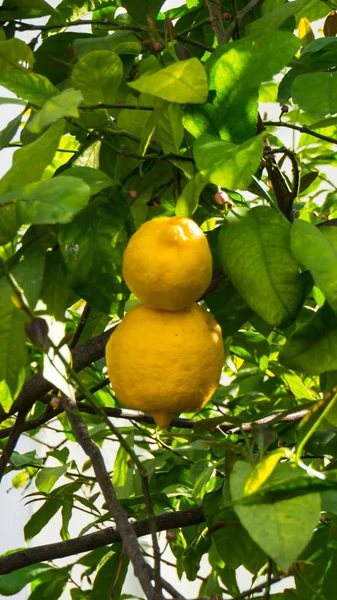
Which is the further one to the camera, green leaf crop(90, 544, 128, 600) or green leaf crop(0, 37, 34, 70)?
green leaf crop(90, 544, 128, 600)

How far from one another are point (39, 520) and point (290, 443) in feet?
0.88

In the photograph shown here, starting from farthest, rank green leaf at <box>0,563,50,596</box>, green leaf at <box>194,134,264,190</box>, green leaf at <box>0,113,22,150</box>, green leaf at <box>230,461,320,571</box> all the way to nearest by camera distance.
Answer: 1. green leaf at <box>0,563,50,596</box>
2. green leaf at <box>0,113,22,150</box>
3. green leaf at <box>194,134,264,190</box>
4. green leaf at <box>230,461,320,571</box>

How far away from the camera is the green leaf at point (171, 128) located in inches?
20.6

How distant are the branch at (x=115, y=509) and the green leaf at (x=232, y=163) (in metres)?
0.14

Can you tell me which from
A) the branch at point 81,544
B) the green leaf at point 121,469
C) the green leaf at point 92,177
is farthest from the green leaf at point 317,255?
the green leaf at point 121,469

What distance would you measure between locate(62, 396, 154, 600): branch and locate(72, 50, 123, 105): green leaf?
0.64 ft

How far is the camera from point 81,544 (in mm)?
699

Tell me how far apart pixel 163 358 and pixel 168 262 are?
6 centimetres

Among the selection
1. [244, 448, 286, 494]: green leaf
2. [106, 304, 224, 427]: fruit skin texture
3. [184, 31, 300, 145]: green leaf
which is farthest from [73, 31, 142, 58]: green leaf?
[244, 448, 286, 494]: green leaf

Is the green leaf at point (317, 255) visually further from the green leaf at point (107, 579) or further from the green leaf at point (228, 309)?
the green leaf at point (107, 579)

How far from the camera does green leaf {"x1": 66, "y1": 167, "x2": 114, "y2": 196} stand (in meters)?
0.49

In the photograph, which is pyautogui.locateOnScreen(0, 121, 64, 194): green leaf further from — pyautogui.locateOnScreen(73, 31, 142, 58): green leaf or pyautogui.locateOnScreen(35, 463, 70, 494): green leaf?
pyautogui.locateOnScreen(35, 463, 70, 494): green leaf

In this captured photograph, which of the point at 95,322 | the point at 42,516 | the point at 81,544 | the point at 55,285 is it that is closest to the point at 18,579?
the point at 42,516

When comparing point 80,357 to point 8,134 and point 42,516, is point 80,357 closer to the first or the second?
point 8,134
